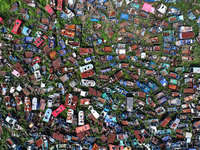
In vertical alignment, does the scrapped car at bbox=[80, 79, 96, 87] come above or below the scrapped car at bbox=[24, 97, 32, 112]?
above

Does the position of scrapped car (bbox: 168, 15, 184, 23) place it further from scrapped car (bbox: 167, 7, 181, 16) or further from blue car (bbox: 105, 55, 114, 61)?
blue car (bbox: 105, 55, 114, 61)

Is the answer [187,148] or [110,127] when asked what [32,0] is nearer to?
[110,127]

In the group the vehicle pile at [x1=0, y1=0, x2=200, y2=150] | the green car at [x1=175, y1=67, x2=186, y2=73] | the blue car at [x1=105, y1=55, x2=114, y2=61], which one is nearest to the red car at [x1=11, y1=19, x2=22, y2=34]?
the vehicle pile at [x1=0, y1=0, x2=200, y2=150]

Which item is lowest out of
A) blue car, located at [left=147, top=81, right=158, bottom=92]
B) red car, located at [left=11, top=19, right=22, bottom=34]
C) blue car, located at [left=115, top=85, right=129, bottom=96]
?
blue car, located at [left=115, top=85, right=129, bottom=96]

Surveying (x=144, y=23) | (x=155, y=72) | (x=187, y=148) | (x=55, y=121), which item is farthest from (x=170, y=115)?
(x=55, y=121)

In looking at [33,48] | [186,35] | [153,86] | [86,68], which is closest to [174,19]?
[186,35]

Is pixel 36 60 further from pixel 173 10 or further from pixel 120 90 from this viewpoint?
pixel 173 10

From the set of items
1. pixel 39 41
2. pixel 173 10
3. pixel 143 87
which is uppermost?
pixel 173 10

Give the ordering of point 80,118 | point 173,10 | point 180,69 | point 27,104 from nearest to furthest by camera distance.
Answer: point 173,10 → point 180,69 → point 80,118 → point 27,104
